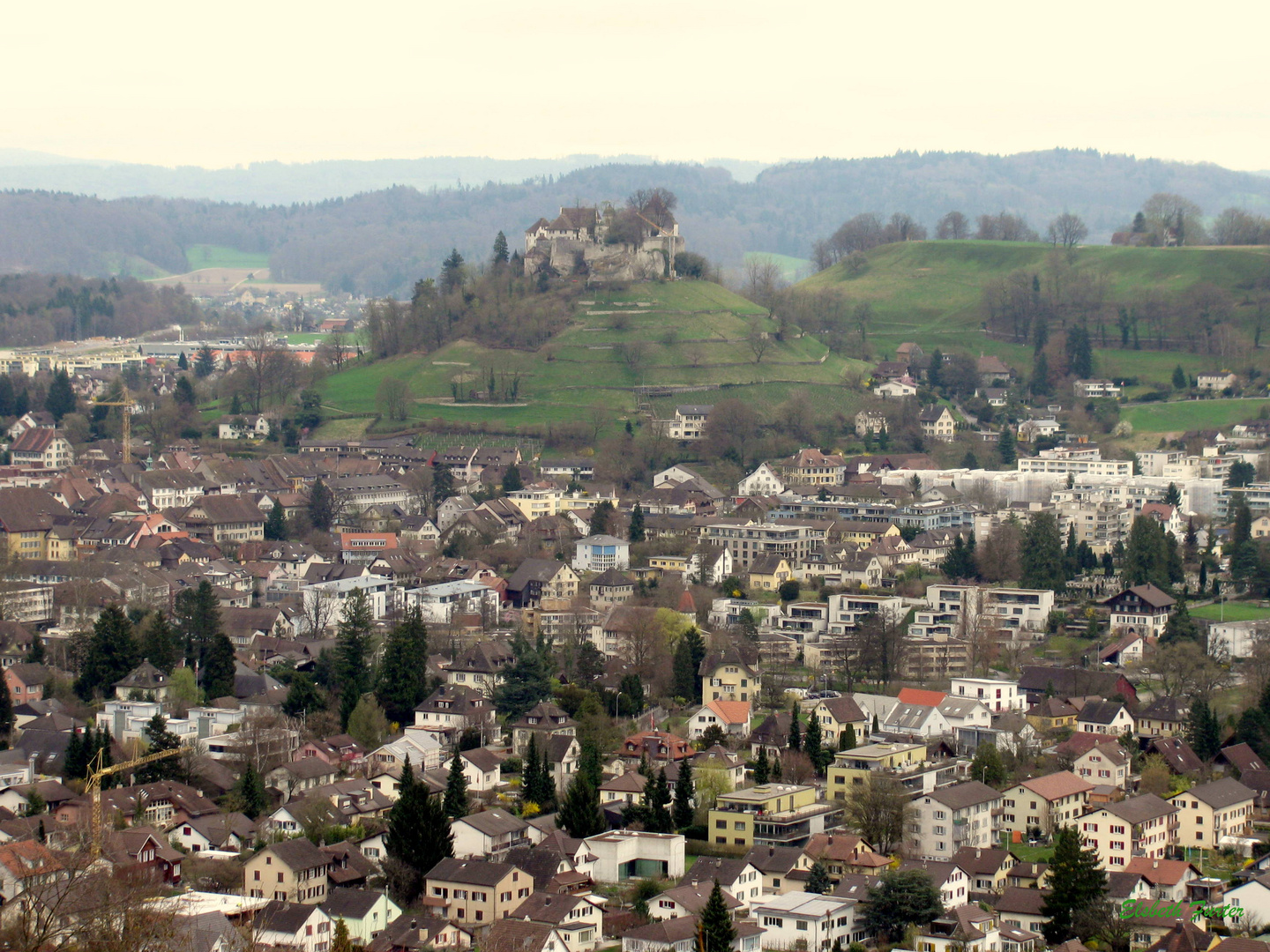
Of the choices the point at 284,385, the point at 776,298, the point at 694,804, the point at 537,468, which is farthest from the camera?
the point at 776,298

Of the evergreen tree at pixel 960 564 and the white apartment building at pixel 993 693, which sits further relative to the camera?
the evergreen tree at pixel 960 564

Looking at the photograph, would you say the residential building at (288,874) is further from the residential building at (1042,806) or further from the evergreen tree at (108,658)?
the evergreen tree at (108,658)

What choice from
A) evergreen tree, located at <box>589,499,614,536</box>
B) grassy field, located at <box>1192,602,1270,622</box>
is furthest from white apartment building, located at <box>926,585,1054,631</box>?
evergreen tree, located at <box>589,499,614,536</box>

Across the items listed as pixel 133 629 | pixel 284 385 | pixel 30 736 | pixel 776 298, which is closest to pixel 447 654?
pixel 133 629

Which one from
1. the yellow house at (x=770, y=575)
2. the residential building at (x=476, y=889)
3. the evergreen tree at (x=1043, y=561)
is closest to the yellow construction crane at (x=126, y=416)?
the yellow house at (x=770, y=575)

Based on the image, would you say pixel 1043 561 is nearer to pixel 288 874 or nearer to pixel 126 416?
pixel 288 874

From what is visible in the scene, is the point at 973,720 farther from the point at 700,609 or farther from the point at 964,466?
the point at 964,466
